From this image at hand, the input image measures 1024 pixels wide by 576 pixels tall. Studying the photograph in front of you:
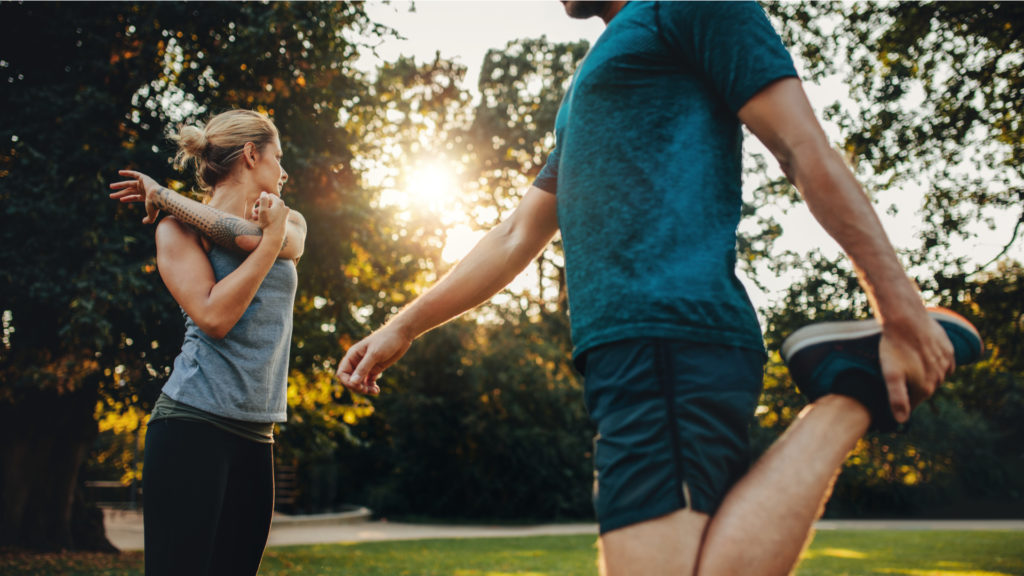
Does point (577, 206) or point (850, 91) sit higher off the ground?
point (850, 91)

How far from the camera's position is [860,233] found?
1228 mm

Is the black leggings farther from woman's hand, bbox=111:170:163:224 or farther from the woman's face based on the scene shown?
the woman's face

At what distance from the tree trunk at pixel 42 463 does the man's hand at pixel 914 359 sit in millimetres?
13287

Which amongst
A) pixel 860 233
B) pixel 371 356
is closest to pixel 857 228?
pixel 860 233

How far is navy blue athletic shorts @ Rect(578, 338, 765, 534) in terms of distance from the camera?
3.92ft

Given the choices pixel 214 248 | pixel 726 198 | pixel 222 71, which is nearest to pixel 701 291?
pixel 726 198

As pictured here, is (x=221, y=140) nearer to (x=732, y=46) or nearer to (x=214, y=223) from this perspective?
(x=214, y=223)

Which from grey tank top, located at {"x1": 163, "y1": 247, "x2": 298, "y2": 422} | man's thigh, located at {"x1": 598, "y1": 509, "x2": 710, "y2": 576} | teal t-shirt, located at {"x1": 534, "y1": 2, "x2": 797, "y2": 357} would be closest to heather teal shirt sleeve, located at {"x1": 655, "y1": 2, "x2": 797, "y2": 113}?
teal t-shirt, located at {"x1": 534, "y1": 2, "x2": 797, "y2": 357}

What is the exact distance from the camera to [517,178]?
713 inches

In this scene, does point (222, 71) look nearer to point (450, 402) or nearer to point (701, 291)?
point (701, 291)

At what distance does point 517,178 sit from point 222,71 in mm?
8021

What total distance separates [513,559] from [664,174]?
1372 centimetres

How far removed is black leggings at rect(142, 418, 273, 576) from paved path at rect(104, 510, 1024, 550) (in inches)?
590

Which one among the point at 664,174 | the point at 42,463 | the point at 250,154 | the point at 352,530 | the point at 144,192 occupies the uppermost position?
the point at 250,154
